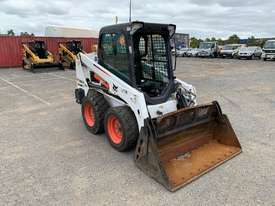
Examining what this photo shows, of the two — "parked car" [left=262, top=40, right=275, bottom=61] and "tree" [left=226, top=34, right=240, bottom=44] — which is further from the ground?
"tree" [left=226, top=34, right=240, bottom=44]

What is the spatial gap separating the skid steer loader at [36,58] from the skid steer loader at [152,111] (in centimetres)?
1146

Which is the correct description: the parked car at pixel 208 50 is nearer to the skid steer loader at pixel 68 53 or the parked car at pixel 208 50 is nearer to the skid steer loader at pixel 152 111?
the skid steer loader at pixel 68 53

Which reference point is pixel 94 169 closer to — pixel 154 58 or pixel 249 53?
pixel 154 58

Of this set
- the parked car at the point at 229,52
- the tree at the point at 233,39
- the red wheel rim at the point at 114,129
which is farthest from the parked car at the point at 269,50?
the tree at the point at 233,39

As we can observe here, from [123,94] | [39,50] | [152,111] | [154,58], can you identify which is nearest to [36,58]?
[39,50]

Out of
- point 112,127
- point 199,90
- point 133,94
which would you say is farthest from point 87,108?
point 199,90

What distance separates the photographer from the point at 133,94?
13.3ft

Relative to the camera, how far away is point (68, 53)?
17.4m

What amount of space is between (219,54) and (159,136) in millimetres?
28838

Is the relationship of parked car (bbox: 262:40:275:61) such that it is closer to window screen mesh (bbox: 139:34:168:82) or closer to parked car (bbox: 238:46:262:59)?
parked car (bbox: 238:46:262:59)

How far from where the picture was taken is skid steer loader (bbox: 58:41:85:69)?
17.2m

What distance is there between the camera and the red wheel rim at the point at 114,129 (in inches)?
176

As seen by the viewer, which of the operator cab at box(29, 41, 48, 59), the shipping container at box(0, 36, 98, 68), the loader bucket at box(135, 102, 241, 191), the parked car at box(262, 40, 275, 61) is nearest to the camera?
the loader bucket at box(135, 102, 241, 191)

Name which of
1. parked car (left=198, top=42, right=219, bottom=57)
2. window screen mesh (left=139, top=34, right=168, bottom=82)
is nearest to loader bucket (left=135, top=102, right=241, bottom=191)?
window screen mesh (left=139, top=34, right=168, bottom=82)
